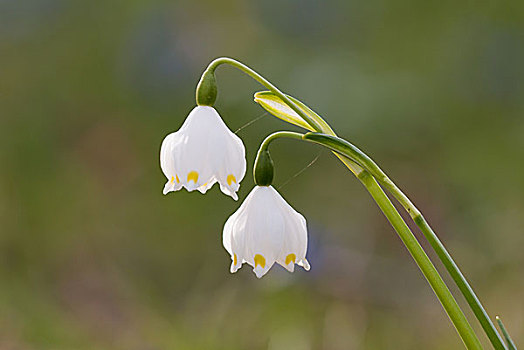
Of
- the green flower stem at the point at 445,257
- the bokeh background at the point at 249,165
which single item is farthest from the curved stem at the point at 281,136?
the bokeh background at the point at 249,165

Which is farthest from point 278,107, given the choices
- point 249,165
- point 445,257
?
point 249,165

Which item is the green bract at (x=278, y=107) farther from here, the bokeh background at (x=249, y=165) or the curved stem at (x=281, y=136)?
the bokeh background at (x=249, y=165)

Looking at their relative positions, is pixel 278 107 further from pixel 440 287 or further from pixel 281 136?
pixel 440 287

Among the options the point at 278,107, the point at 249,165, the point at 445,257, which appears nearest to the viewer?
the point at 445,257

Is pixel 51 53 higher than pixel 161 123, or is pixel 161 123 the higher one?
pixel 51 53

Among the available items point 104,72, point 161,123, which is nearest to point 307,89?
point 161,123

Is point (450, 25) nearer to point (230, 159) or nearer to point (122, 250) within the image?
point (122, 250)
